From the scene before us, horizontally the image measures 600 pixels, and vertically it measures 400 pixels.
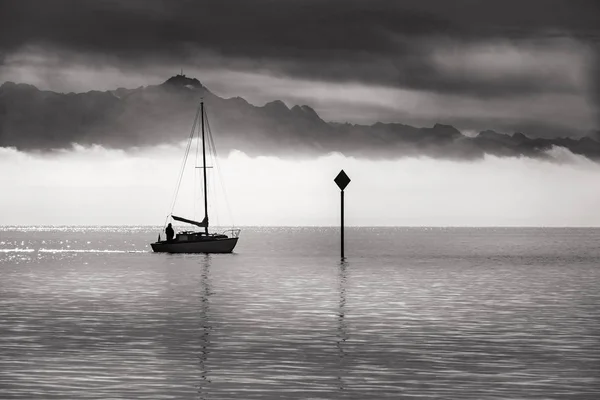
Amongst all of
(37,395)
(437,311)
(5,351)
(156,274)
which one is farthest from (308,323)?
(156,274)

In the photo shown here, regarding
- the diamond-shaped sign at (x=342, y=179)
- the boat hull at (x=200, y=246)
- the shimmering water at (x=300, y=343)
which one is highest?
the diamond-shaped sign at (x=342, y=179)

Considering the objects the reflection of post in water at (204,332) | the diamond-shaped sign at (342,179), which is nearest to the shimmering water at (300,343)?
the reflection of post in water at (204,332)

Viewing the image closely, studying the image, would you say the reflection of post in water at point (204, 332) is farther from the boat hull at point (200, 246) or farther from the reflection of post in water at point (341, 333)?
the boat hull at point (200, 246)

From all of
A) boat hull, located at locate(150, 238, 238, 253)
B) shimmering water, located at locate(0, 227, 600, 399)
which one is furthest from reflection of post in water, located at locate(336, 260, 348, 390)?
boat hull, located at locate(150, 238, 238, 253)

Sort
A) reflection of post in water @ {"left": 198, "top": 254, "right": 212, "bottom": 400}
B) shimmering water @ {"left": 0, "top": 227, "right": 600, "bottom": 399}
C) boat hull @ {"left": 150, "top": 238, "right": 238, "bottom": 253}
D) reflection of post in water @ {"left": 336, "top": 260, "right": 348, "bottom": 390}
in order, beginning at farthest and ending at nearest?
boat hull @ {"left": 150, "top": 238, "right": 238, "bottom": 253} < reflection of post in water @ {"left": 336, "top": 260, "right": 348, "bottom": 390} < reflection of post in water @ {"left": 198, "top": 254, "right": 212, "bottom": 400} < shimmering water @ {"left": 0, "top": 227, "right": 600, "bottom": 399}

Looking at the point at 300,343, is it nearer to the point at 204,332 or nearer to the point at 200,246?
the point at 204,332

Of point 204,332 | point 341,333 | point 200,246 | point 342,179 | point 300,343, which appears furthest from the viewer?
point 200,246

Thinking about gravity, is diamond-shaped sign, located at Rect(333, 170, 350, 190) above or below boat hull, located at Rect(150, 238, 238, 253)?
above

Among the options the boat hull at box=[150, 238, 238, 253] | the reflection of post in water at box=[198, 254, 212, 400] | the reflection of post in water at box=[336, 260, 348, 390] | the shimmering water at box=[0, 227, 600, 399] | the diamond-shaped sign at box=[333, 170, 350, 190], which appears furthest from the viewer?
the boat hull at box=[150, 238, 238, 253]


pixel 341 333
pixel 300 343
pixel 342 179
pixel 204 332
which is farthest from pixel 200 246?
pixel 300 343

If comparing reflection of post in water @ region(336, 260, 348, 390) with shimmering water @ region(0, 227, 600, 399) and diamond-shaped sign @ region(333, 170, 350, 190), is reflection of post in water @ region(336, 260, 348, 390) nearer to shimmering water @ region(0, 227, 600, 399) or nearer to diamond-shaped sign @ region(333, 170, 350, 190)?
shimmering water @ region(0, 227, 600, 399)

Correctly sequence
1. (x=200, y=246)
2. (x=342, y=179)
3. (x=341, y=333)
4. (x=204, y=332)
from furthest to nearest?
(x=200, y=246), (x=342, y=179), (x=204, y=332), (x=341, y=333)

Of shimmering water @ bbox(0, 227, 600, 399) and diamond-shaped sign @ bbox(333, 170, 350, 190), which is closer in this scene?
shimmering water @ bbox(0, 227, 600, 399)

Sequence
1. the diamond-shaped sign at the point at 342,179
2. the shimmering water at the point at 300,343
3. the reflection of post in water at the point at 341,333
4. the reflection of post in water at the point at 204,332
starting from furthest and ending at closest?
the diamond-shaped sign at the point at 342,179 < the reflection of post in water at the point at 341,333 < the reflection of post in water at the point at 204,332 < the shimmering water at the point at 300,343
